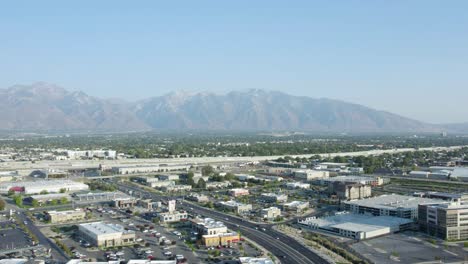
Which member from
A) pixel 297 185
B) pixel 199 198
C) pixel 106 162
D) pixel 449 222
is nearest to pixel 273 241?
pixel 449 222

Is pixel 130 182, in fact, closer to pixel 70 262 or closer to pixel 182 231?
pixel 182 231

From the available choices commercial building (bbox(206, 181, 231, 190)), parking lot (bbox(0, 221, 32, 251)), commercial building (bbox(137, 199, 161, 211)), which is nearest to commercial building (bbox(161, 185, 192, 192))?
commercial building (bbox(206, 181, 231, 190))

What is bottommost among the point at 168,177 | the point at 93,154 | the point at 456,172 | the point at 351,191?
the point at 168,177

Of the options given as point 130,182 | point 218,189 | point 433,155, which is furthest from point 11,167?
point 433,155

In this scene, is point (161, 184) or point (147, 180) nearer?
point (161, 184)

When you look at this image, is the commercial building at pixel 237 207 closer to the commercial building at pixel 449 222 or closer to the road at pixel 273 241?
the road at pixel 273 241

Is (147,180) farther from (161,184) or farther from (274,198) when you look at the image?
(274,198)
